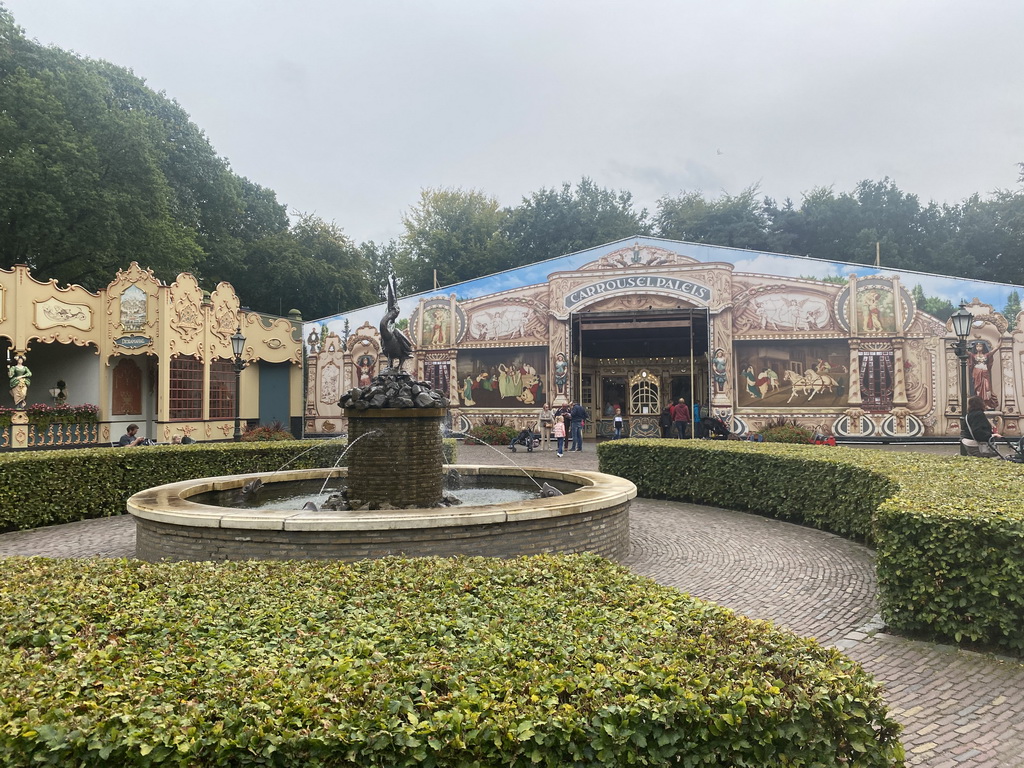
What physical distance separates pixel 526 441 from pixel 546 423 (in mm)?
1861

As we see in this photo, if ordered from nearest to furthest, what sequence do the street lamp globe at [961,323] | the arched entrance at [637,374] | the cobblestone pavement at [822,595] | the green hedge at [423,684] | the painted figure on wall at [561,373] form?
1. the green hedge at [423,684]
2. the cobblestone pavement at [822,595]
3. the street lamp globe at [961,323]
4. the painted figure on wall at [561,373]
5. the arched entrance at [637,374]

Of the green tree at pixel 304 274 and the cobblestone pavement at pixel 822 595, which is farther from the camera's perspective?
the green tree at pixel 304 274

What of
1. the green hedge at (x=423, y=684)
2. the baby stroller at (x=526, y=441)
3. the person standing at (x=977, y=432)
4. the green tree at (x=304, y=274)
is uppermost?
the green tree at (x=304, y=274)

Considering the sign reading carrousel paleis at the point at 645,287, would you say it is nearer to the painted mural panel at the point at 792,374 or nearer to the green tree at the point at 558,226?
the painted mural panel at the point at 792,374

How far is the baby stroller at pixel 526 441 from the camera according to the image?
22.0 meters

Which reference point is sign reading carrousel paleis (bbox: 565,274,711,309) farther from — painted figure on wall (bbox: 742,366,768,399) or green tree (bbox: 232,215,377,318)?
green tree (bbox: 232,215,377,318)

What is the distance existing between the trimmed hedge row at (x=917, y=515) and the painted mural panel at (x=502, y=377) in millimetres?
14603

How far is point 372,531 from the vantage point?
600 centimetres

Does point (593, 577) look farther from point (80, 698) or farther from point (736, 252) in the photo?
point (736, 252)

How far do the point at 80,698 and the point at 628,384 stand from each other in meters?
27.0

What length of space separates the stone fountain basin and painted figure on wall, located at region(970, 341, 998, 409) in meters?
21.1

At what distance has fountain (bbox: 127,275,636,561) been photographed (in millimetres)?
6004

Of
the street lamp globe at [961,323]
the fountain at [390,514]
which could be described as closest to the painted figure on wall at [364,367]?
the fountain at [390,514]

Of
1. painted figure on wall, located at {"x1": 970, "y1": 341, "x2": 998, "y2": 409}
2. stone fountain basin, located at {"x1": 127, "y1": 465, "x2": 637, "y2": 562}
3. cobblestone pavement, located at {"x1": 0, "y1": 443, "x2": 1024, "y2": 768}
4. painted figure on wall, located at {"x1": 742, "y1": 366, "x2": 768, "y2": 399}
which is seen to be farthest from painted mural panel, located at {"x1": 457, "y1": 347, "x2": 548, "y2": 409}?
stone fountain basin, located at {"x1": 127, "y1": 465, "x2": 637, "y2": 562}
